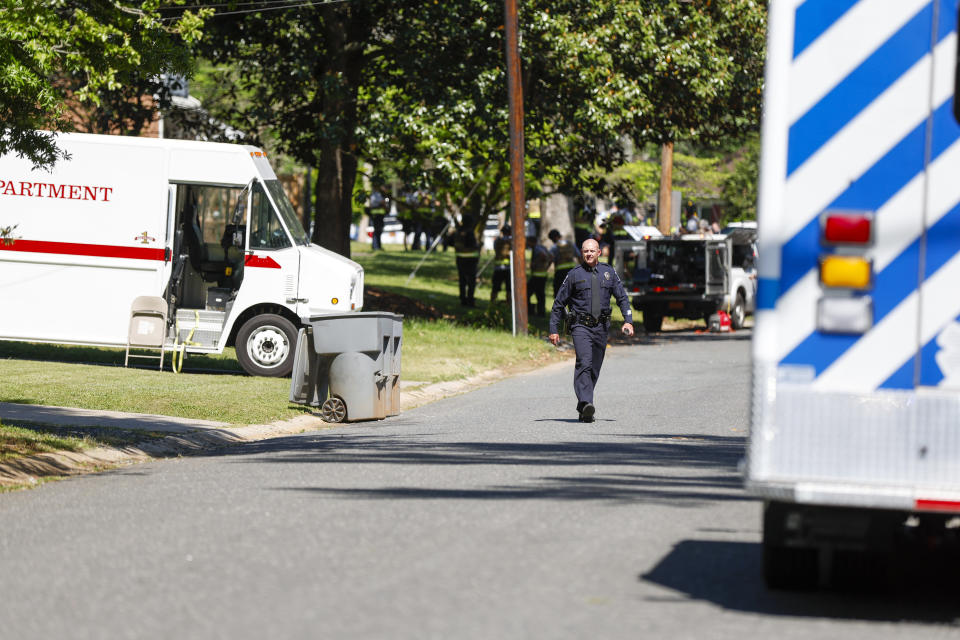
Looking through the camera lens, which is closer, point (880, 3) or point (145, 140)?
point (880, 3)

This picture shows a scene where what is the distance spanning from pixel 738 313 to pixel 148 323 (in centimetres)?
1707

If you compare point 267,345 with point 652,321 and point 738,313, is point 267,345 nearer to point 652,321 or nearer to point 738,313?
point 652,321

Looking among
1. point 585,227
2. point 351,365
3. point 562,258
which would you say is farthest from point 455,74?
point 351,365

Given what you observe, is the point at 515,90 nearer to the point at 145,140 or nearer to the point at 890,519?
the point at 145,140

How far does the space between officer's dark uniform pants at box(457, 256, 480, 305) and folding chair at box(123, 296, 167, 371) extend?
12.2 meters

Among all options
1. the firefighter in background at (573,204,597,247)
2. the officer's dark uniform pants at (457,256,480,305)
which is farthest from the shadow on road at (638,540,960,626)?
the firefighter in background at (573,204,597,247)

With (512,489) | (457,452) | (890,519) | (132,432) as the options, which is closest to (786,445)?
(890,519)

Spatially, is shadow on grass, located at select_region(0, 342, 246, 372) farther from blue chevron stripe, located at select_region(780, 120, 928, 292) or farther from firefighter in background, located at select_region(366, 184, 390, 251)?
firefighter in background, located at select_region(366, 184, 390, 251)

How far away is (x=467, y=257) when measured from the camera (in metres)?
30.7

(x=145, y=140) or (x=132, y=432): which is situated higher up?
(x=145, y=140)

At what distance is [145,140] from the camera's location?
19422mm

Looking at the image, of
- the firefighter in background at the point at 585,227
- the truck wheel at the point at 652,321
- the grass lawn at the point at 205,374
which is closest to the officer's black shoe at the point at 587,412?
the grass lawn at the point at 205,374

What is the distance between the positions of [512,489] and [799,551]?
138 inches

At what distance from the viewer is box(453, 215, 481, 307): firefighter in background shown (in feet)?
100
